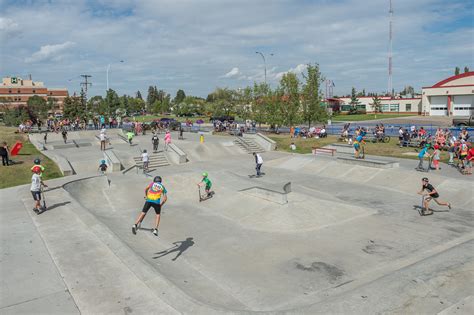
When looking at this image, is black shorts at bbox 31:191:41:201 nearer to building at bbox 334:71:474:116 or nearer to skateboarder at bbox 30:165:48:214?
skateboarder at bbox 30:165:48:214

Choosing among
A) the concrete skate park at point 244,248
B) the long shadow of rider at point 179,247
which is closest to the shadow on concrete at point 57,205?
the concrete skate park at point 244,248

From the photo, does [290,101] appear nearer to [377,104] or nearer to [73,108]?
[73,108]

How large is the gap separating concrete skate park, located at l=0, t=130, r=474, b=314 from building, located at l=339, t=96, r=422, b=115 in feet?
224

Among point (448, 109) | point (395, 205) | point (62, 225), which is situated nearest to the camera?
point (62, 225)

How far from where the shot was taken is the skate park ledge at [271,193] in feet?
43.3

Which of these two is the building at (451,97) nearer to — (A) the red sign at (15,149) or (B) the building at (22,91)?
(A) the red sign at (15,149)

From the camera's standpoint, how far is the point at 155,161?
23719 millimetres

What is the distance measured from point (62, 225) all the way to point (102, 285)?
4610mm

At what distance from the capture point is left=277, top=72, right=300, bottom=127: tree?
37438mm

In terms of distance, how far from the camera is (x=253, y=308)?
6762 millimetres

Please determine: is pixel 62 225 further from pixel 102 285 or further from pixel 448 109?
pixel 448 109

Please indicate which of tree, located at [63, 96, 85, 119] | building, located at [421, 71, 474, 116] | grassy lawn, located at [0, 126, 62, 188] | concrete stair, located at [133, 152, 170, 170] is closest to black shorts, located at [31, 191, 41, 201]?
grassy lawn, located at [0, 126, 62, 188]

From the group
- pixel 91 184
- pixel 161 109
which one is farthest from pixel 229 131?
pixel 161 109

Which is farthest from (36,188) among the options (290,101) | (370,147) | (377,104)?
(377,104)
